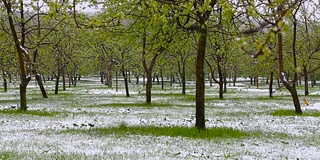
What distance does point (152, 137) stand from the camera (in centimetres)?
1278

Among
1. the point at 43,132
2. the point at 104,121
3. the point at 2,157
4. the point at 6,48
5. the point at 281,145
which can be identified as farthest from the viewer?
the point at 6,48

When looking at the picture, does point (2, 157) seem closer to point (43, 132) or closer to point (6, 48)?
point (43, 132)

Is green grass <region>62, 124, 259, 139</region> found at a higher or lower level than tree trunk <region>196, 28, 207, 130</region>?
lower

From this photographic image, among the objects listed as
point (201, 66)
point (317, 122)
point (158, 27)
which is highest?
point (158, 27)

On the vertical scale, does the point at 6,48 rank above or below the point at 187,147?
above

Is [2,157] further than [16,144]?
No

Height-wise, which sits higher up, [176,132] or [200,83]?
[200,83]

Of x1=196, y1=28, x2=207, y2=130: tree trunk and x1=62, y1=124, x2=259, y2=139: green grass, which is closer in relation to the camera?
x1=62, y1=124, x2=259, y2=139: green grass

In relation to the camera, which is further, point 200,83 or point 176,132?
point 200,83

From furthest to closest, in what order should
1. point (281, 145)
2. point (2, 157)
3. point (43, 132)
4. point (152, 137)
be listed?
1. point (43, 132)
2. point (152, 137)
3. point (281, 145)
4. point (2, 157)

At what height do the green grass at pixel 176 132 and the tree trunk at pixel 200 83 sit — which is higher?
the tree trunk at pixel 200 83

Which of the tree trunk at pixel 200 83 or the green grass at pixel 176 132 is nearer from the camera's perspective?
the green grass at pixel 176 132

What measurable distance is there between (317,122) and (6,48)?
69.5 ft

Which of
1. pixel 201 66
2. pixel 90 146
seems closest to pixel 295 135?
pixel 201 66
